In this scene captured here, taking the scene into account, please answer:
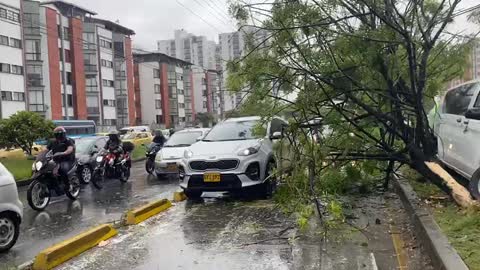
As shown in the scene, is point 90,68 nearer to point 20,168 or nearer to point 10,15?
point 10,15

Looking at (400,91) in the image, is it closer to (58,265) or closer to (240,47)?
(240,47)

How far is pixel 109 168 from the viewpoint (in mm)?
13984

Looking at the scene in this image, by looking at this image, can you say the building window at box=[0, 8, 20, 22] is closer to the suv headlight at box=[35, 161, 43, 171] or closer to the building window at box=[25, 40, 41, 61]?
the building window at box=[25, 40, 41, 61]

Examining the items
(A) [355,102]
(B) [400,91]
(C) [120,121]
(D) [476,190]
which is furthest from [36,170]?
(C) [120,121]

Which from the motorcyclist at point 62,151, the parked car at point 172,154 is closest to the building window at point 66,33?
the parked car at point 172,154

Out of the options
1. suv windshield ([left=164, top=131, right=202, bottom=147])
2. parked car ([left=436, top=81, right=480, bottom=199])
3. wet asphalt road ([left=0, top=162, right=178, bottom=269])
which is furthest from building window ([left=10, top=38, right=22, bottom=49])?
parked car ([left=436, top=81, right=480, bottom=199])

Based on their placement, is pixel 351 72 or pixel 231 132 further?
pixel 231 132

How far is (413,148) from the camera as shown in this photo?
7930 mm

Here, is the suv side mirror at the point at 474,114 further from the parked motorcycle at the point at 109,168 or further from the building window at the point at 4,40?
the building window at the point at 4,40

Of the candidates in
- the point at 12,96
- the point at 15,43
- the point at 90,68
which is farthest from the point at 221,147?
the point at 90,68

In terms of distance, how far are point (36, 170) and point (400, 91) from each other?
6.88 m

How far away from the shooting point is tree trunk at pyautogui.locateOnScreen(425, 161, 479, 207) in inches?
256

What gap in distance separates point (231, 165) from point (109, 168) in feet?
18.6

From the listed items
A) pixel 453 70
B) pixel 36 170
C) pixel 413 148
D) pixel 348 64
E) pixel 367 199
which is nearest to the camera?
pixel 348 64
